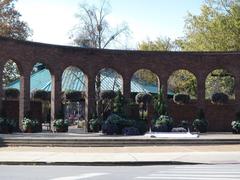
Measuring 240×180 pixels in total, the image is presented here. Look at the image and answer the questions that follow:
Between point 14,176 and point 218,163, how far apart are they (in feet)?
28.3

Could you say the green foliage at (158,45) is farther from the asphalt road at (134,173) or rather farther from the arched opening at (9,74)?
the asphalt road at (134,173)

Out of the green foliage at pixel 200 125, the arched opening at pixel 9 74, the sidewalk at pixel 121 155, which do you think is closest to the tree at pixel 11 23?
the arched opening at pixel 9 74

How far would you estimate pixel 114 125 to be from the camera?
37.1 metres

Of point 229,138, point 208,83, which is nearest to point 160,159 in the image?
point 229,138

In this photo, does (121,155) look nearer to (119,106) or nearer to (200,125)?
(119,106)

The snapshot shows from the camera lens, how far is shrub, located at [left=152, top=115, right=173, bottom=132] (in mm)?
37750

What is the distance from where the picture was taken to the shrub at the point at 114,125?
3700cm

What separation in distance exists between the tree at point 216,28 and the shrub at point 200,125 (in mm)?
16738

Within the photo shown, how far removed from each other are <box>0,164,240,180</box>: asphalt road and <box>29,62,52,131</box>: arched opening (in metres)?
19.9

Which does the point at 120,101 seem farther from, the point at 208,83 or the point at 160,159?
the point at 208,83

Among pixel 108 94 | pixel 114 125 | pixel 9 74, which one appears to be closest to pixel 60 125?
pixel 114 125

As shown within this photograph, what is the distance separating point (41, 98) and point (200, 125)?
15.4m

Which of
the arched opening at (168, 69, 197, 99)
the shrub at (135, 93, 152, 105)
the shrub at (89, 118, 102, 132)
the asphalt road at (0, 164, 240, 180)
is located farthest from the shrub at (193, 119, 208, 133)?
the arched opening at (168, 69, 197, 99)

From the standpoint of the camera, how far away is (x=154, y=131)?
3772cm
